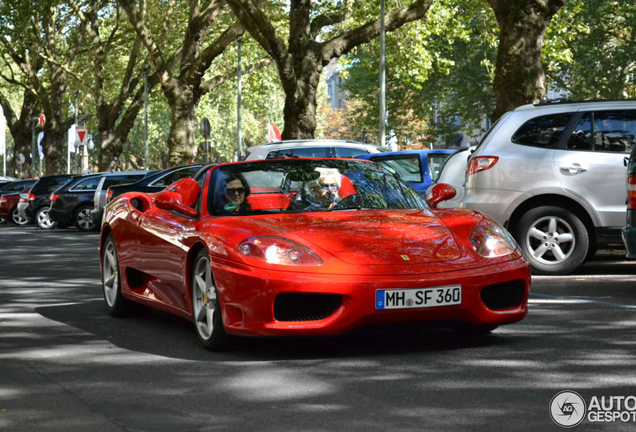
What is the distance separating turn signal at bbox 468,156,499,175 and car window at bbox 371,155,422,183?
556cm

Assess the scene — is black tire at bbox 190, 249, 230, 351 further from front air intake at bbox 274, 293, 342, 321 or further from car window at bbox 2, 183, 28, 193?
car window at bbox 2, 183, 28, 193

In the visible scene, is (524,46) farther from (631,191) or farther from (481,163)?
(631,191)

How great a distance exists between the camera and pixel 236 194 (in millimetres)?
7602

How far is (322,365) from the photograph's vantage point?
254 inches

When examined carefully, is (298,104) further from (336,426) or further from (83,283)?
(336,426)

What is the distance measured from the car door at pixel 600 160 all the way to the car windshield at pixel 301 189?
393 cm

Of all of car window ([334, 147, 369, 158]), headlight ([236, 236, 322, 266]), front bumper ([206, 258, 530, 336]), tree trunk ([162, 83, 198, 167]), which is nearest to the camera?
front bumper ([206, 258, 530, 336])

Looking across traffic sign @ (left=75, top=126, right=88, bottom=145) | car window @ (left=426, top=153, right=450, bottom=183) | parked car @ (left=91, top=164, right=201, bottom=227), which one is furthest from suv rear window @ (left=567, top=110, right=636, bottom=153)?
traffic sign @ (left=75, top=126, right=88, bottom=145)

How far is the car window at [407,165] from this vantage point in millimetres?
17516

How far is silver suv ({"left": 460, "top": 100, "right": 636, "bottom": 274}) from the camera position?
11.4 meters

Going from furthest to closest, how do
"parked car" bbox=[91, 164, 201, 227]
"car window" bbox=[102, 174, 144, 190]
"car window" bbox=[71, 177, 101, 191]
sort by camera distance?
"car window" bbox=[71, 177, 101, 191] < "car window" bbox=[102, 174, 144, 190] < "parked car" bbox=[91, 164, 201, 227]

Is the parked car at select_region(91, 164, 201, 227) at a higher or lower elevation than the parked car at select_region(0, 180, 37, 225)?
higher

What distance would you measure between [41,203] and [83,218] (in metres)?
3.92

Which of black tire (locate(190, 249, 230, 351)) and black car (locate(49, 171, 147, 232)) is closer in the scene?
black tire (locate(190, 249, 230, 351))
